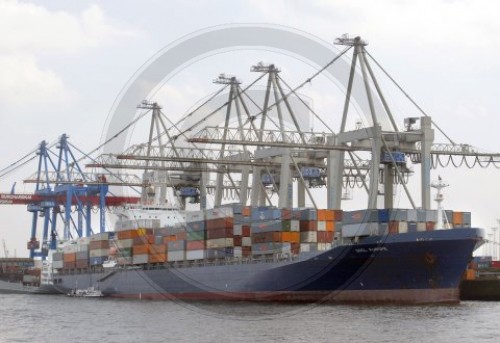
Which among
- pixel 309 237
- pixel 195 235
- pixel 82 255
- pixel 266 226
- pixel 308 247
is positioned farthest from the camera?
pixel 82 255

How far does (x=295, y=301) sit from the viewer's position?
204 ft

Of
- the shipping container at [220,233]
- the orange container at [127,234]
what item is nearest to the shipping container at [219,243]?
the shipping container at [220,233]

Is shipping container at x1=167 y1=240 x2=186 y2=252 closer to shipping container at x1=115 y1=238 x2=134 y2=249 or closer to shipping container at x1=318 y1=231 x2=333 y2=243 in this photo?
shipping container at x1=115 y1=238 x2=134 y2=249

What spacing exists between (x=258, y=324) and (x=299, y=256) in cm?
1615

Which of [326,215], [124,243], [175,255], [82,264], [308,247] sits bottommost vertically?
[82,264]

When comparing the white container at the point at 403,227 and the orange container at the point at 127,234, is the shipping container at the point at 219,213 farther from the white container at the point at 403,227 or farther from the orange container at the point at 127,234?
the white container at the point at 403,227

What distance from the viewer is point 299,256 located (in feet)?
204

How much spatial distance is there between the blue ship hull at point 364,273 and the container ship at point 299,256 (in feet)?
0.20

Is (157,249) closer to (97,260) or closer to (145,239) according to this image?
(145,239)

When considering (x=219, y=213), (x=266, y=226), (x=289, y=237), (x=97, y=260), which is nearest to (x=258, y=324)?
(x=289, y=237)

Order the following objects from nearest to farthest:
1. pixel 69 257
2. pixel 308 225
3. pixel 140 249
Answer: pixel 308 225, pixel 140 249, pixel 69 257

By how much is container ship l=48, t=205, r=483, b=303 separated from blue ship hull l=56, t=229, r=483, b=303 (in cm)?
6

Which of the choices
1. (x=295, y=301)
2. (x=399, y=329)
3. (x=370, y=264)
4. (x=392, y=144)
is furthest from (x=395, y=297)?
(x=399, y=329)

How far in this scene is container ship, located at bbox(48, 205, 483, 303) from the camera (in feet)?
189
